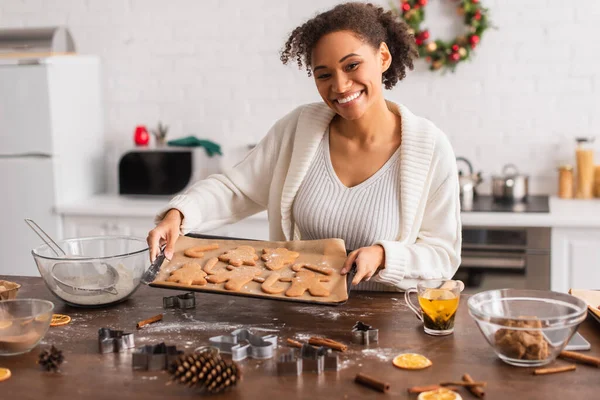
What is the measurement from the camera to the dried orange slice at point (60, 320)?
177cm

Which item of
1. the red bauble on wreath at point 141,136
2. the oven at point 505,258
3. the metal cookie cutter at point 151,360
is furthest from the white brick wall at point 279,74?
the metal cookie cutter at point 151,360

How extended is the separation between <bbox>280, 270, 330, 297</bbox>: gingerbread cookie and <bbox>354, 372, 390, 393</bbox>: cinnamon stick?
34 centimetres

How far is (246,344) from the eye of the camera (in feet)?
5.19

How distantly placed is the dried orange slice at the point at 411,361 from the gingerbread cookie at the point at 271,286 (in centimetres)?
37

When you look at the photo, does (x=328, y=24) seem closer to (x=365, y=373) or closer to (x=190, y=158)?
(x=365, y=373)

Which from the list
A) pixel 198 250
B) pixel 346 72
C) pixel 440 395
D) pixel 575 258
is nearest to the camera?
pixel 440 395

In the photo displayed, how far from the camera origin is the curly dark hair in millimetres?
2172

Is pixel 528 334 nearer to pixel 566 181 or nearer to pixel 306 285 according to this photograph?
pixel 306 285

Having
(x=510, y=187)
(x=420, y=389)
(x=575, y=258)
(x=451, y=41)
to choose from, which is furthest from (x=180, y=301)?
(x=451, y=41)

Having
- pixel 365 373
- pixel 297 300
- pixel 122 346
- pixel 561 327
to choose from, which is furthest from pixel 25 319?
pixel 561 327

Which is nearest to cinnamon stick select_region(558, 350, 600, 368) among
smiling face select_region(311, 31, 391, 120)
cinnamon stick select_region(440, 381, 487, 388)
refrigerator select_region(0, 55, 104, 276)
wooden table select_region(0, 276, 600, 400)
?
wooden table select_region(0, 276, 600, 400)

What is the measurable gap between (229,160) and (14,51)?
1256mm

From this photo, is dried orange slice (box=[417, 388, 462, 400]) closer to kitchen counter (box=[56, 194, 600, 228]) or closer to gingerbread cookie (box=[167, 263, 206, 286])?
gingerbread cookie (box=[167, 263, 206, 286])

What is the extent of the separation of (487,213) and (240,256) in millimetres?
1797
